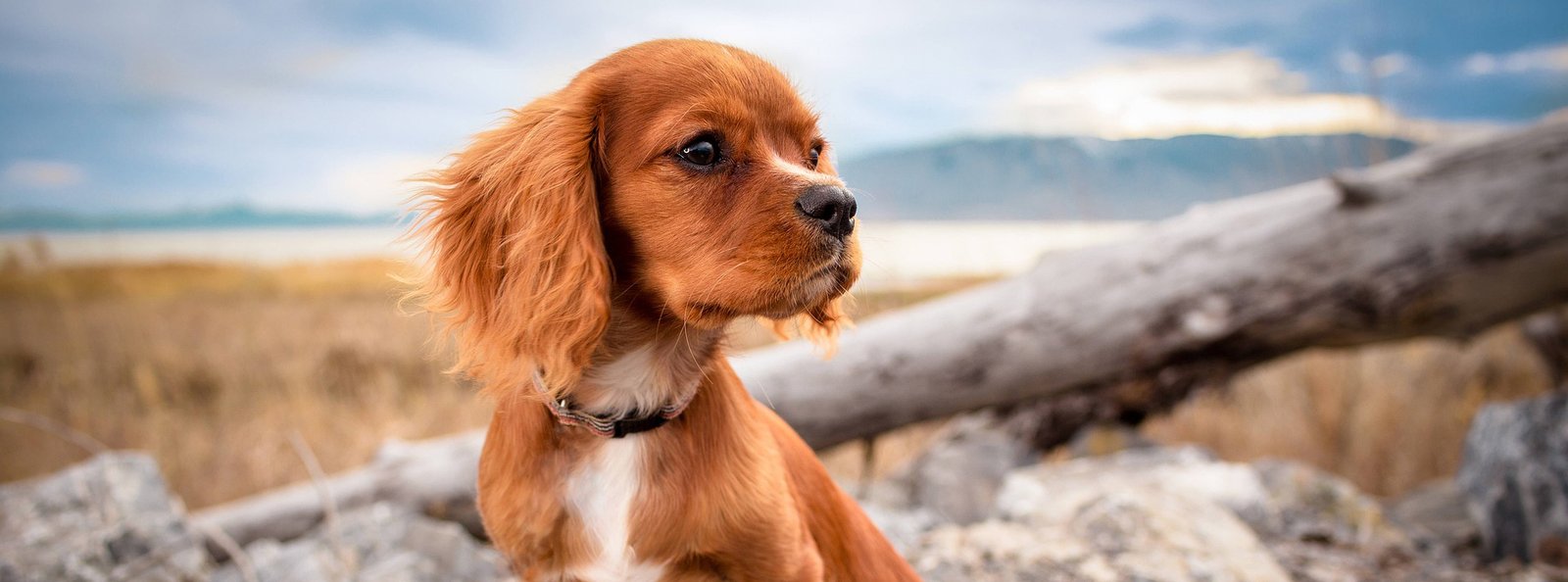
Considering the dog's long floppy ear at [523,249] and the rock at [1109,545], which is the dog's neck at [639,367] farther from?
the rock at [1109,545]

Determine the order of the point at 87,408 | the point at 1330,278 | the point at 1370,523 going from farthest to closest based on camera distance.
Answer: the point at 87,408
the point at 1330,278
the point at 1370,523

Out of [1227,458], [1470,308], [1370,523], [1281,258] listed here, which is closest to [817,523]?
A: [1370,523]

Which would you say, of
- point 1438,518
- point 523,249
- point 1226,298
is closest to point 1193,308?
point 1226,298

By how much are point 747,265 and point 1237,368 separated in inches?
152

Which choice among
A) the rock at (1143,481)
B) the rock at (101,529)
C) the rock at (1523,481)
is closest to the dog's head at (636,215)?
the rock at (1143,481)

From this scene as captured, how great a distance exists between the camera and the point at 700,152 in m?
1.77

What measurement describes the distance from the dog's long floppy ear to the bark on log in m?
2.59

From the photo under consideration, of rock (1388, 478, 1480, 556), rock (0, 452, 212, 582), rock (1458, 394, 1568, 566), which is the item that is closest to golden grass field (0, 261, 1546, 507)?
rock (1388, 478, 1480, 556)

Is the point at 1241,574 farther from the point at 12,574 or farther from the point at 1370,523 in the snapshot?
the point at 12,574

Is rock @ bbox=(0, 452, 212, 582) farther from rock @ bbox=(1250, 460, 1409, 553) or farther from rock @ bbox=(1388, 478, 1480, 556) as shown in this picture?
rock @ bbox=(1388, 478, 1480, 556)

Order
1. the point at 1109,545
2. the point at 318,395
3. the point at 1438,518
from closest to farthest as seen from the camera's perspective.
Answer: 1. the point at 1109,545
2. the point at 1438,518
3. the point at 318,395

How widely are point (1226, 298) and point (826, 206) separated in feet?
11.3

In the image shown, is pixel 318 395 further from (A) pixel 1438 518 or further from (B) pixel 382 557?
(A) pixel 1438 518

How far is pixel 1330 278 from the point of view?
172 inches
